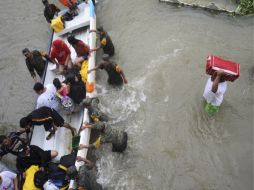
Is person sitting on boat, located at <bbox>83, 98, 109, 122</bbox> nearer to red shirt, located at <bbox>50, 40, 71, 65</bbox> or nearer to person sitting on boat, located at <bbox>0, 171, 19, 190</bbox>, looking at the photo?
red shirt, located at <bbox>50, 40, 71, 65</bbox>

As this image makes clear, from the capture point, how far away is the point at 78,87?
27.0ft

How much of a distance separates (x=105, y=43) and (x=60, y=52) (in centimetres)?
133

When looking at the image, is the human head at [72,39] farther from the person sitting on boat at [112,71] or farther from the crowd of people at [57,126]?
the person sitting on boat at [112,71]

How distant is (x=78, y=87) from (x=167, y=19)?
4281mm

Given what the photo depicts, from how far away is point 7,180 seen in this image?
7141 millimetres

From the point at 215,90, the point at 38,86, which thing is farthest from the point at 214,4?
the point at 38,86

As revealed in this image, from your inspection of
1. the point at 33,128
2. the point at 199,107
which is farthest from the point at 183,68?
the point at 33,128

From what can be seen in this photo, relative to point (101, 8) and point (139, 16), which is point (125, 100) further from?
point (101, 8)

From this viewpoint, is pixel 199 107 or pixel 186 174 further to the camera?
pixel 199 107

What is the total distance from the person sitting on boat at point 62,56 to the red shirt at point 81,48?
257 millimetres

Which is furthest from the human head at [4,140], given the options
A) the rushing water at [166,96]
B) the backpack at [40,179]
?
the rushing water at [166,96]

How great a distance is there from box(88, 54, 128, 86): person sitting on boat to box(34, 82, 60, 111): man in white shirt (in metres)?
1.29

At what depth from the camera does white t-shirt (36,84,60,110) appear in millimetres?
7805

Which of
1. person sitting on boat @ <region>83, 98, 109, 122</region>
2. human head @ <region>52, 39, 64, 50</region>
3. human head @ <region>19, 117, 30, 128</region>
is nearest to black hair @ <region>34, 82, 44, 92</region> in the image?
human head @ <region>19, 117, 30, 128</region>
